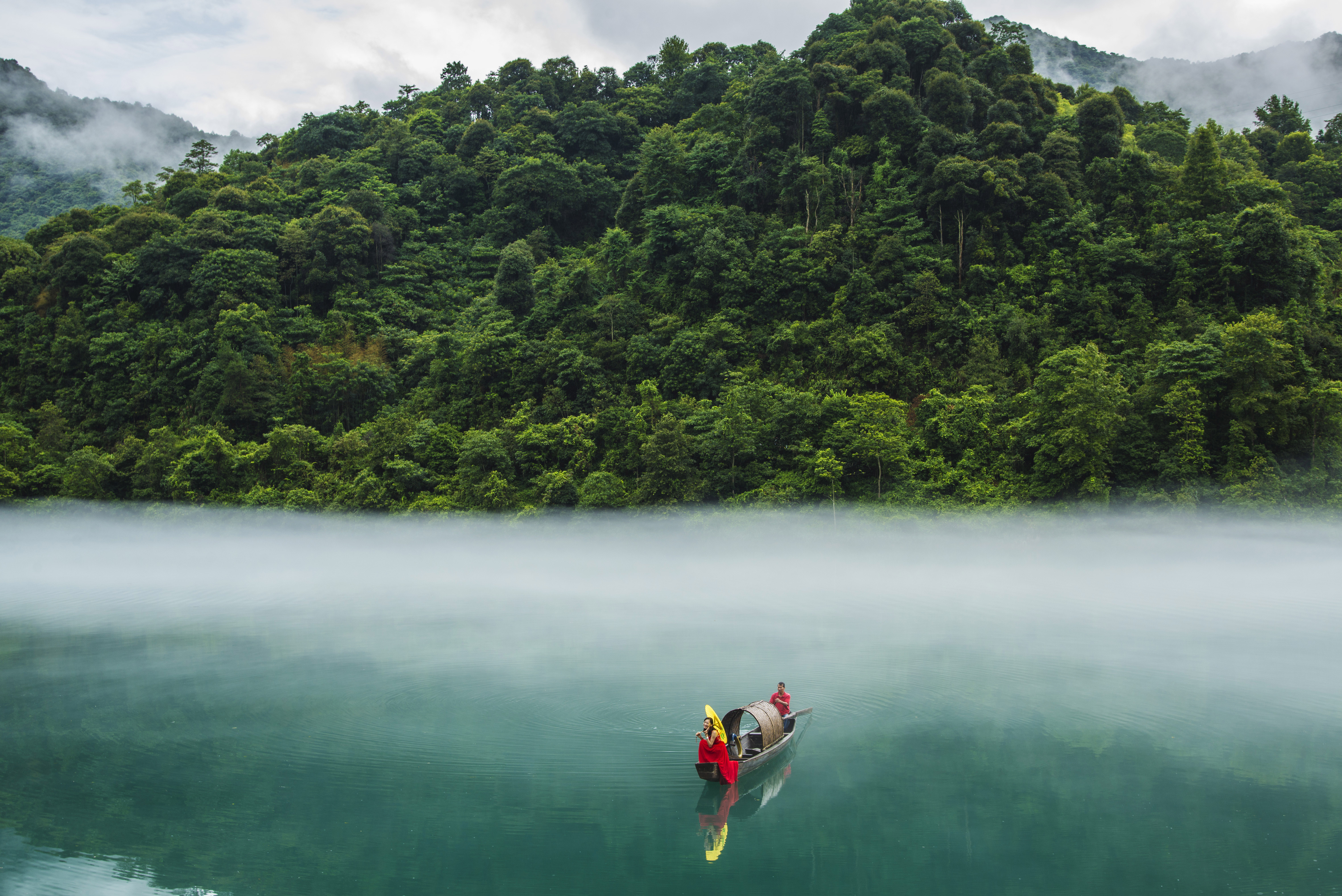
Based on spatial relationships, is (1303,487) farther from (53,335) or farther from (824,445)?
(53,335)

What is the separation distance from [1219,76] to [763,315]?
200 feet

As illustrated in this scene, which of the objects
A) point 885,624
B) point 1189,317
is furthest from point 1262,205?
point 885,624

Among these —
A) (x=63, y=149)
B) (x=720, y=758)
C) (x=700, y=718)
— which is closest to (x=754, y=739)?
(x=720, y=758)

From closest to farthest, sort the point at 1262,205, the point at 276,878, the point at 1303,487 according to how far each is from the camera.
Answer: the point at 276,878 → the point at 1303,487 → the point at 1262,205

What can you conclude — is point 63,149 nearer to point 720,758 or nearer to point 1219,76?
point 720,758

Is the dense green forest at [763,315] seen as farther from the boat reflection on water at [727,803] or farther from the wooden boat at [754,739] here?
the boat reflection on water at [727,803]

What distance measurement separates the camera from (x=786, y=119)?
37906 millimetres

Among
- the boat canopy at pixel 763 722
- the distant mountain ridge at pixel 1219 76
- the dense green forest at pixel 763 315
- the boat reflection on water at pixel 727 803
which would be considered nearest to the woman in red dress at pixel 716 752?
the boat reflection on water at pixel 727 803

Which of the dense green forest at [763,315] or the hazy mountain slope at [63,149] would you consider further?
the hazy mountain slope at [63,149]

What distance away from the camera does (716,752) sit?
1341cm

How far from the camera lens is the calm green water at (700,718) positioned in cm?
1159

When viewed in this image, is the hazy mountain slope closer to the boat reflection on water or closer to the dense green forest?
the dense green forest

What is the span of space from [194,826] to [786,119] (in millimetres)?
33782

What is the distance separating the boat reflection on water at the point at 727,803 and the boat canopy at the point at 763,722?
1.63 feet
